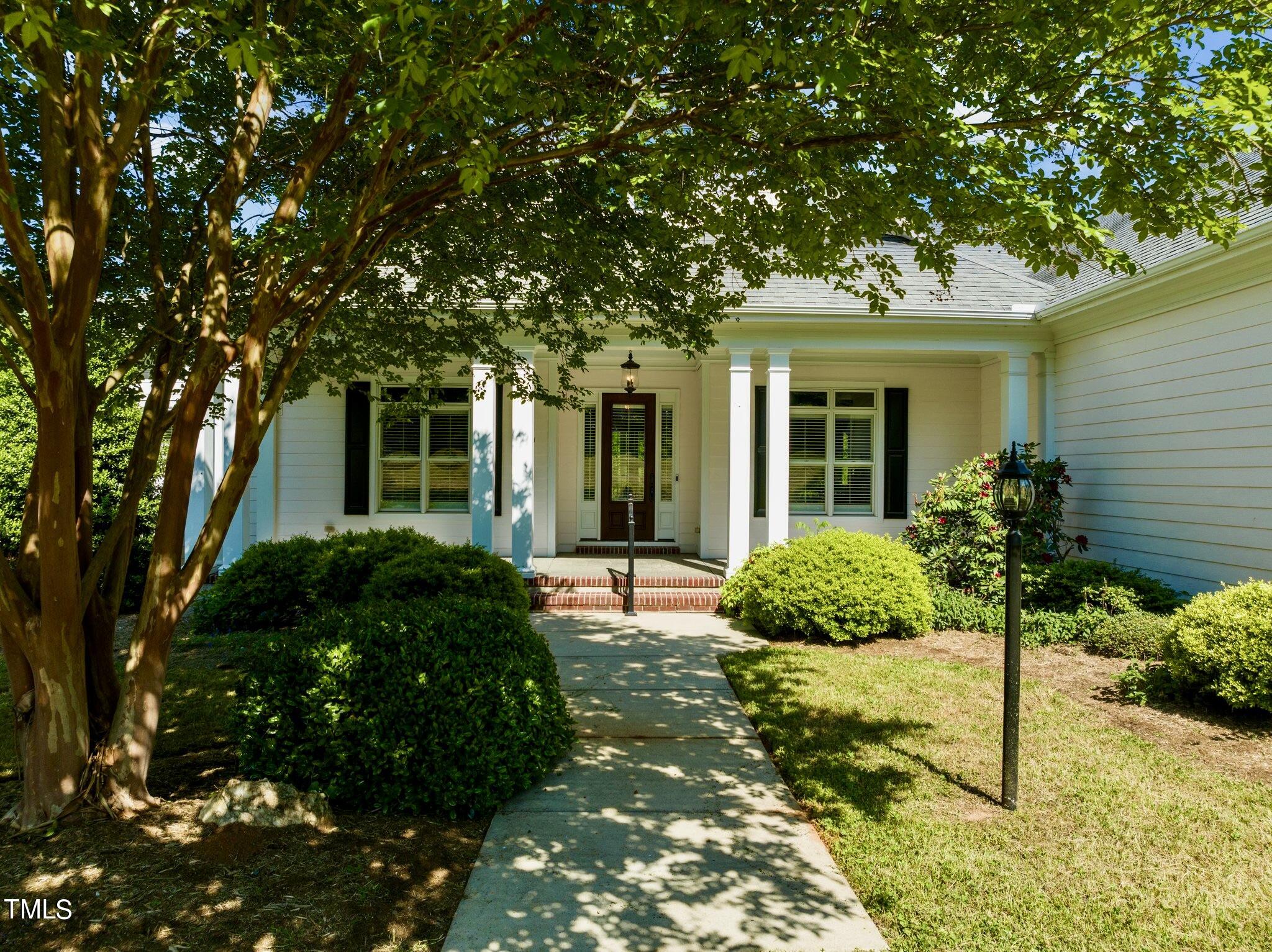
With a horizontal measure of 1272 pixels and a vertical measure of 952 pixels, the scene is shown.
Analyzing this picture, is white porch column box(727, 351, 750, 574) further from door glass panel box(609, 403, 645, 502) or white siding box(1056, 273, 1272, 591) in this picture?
white siding box(1056, 273, 1272, 591)

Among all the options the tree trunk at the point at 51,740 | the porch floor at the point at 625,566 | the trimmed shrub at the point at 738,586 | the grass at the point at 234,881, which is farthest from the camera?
the porch floor at the point at 625,566

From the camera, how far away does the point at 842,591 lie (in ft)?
25.2

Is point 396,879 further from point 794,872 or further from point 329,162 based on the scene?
point 329,162

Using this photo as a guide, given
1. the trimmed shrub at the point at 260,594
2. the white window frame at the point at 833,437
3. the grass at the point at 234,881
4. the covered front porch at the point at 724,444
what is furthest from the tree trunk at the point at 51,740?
the white window frame at the point at 833,437

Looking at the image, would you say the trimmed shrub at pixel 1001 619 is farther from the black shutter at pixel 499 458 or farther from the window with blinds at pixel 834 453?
the black shutter at pixel 499 458

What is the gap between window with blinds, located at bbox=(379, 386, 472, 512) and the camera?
36.9 ft

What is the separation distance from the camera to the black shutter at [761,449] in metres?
10.9

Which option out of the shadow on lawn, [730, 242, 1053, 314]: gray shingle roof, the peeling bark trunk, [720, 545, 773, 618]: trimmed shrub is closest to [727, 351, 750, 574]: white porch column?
[720, 545, 773, 618]: trimmed shrub

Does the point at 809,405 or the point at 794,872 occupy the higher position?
the point at 809,405

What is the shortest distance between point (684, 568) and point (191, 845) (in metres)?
7.70

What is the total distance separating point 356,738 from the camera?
379 centimetres

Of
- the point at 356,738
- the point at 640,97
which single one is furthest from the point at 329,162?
the point at 356,738

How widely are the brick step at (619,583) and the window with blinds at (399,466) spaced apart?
8.70 ft

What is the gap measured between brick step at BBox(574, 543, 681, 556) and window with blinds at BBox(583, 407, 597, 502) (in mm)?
724
